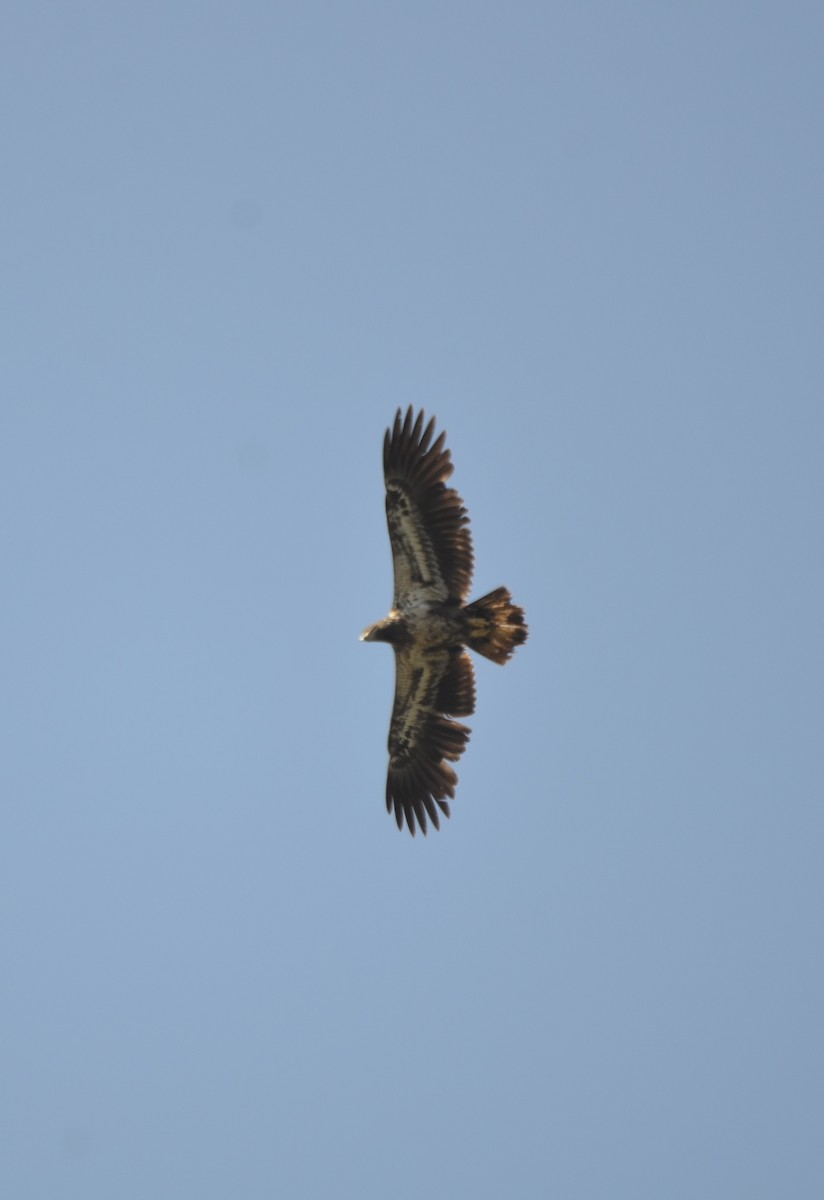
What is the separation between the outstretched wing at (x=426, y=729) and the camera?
22031 mm

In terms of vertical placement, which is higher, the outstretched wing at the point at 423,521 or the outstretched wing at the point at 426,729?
the outstretched wing at the point at 423,521

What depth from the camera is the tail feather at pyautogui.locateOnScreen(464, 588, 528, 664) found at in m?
21.1

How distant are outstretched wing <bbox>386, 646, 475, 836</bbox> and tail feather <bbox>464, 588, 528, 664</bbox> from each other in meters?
0.61

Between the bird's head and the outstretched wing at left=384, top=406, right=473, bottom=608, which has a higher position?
the outstretched wing at left=384, top=406, right=473, bottom=608

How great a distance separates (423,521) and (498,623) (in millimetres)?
1537

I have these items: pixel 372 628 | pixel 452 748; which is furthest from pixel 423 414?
pixel 452 748

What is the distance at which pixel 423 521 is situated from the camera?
70.2ft

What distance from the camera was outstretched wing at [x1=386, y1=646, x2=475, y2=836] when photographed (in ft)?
72.3

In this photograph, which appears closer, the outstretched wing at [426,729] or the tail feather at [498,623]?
the tail feather at [498,623]

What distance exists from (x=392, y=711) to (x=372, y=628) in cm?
144

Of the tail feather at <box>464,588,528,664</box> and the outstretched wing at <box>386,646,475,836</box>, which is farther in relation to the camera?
the outstretched wing at <box>386,646,475,836</box>

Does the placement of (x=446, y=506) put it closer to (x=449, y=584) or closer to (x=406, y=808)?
(x=449, y=584)

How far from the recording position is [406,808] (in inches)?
894

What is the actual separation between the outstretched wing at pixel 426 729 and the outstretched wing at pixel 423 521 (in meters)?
0.85
